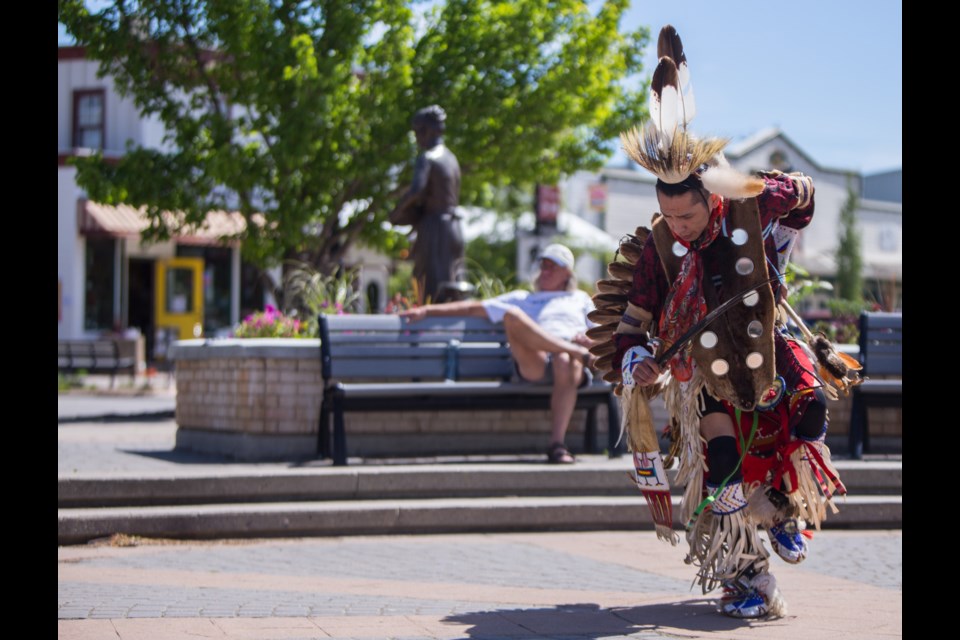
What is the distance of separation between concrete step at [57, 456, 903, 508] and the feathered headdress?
305cm

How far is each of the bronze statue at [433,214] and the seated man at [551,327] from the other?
1.93 metres

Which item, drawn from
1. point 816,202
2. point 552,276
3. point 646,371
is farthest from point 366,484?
point 816,202

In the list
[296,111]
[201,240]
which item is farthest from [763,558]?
[201,240]

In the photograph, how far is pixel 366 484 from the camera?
7.18 m

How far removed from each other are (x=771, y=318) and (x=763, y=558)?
894 mm

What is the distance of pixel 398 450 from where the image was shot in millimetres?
8539

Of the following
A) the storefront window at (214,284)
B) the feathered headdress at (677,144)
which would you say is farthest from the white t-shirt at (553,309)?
the storefront window at (214,284)

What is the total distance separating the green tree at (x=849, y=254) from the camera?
4541 cm

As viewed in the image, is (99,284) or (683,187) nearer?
(683,187)

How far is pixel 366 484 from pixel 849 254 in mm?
41220

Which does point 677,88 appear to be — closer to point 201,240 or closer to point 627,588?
point 627,588

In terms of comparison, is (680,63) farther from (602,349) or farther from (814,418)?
(814,418)

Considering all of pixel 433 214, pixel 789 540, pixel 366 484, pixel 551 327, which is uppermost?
pixel 433 214
